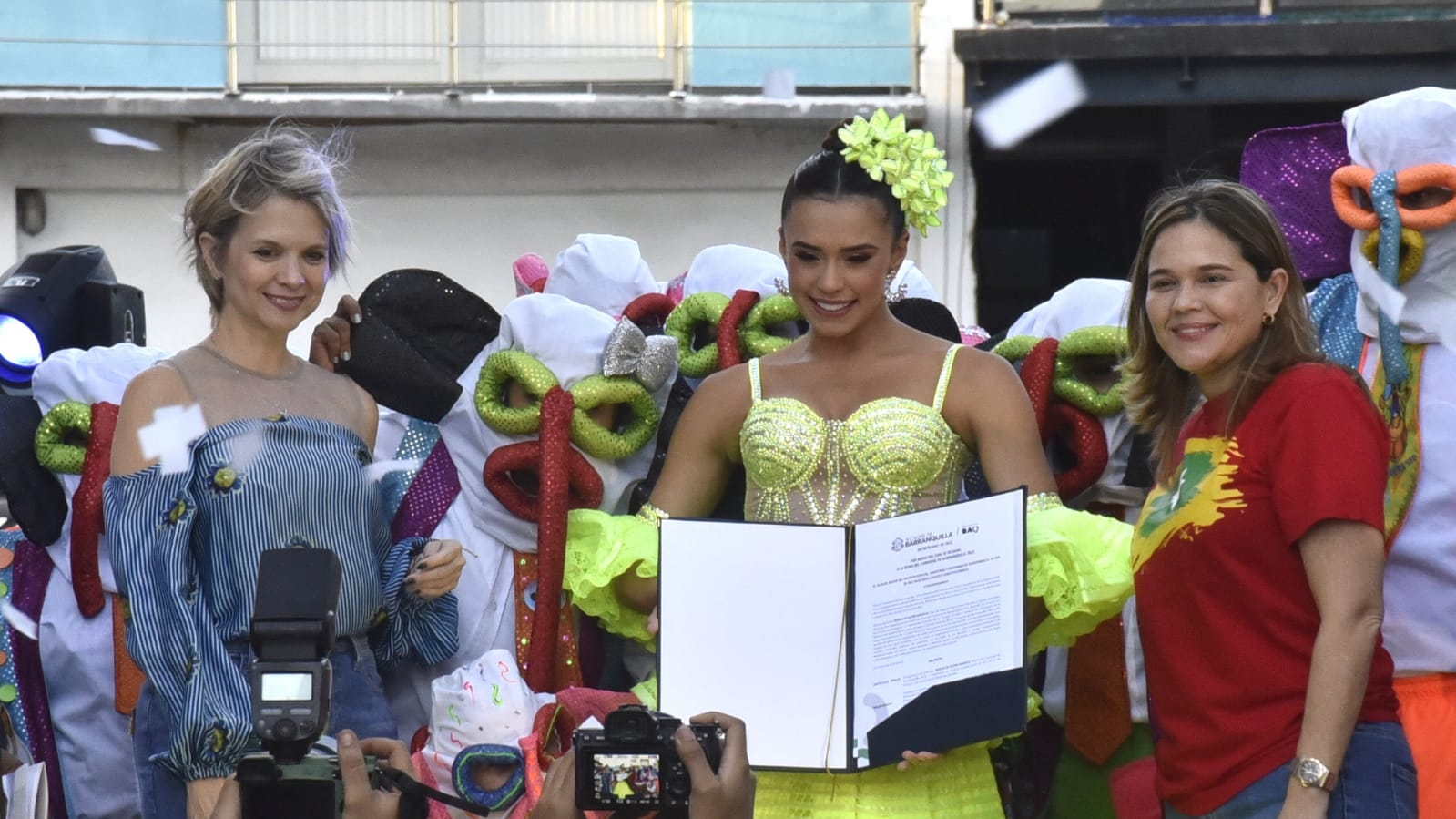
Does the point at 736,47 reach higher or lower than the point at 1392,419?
higher

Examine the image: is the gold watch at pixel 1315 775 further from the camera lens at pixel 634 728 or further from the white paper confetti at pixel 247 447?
the white paper confetti at pixel 247 447

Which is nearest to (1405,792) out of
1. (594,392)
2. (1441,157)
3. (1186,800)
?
(1186,800)

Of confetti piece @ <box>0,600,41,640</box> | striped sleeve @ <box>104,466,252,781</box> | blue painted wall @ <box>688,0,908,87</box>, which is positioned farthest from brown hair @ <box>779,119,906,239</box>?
blue painted wall @ <box>688,0,908,87</box>

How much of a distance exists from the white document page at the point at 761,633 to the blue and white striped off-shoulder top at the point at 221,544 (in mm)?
596

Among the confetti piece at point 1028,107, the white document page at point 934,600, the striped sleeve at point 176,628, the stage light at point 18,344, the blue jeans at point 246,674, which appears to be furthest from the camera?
the confetti piece at point 1028,107

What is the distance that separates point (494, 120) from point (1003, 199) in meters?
2.69

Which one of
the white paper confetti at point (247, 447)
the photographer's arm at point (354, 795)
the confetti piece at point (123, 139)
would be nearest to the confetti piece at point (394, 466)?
the white paper confetti at point (247, 447)

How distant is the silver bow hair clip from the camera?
394 cm

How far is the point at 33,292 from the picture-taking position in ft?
15.2

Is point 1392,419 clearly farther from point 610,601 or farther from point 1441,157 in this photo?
point 610,601

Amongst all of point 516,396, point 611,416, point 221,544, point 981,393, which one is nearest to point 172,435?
point 221,544

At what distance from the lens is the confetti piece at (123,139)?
1073 cm

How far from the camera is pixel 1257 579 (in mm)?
2979

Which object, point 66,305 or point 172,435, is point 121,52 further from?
point 172,435
